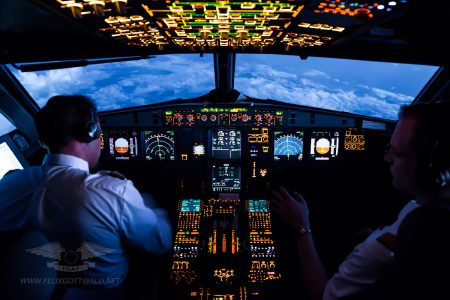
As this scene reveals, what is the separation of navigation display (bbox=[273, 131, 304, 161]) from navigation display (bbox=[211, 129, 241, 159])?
1.00ft

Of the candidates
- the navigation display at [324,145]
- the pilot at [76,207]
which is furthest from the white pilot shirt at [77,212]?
the navigation display at [324,145]

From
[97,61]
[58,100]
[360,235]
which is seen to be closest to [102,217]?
[58,100]

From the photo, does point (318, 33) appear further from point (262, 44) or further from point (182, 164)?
point (182, 164)

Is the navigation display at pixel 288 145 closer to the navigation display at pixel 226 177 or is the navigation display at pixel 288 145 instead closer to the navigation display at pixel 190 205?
the navigation display at pixel 226 177

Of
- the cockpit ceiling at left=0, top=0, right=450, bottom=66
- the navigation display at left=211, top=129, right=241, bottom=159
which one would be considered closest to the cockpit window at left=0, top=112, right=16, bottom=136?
the cockpit ceiling at left=0, top=0, right=450, bottom=66

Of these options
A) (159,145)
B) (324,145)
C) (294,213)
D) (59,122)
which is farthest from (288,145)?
(59,122)

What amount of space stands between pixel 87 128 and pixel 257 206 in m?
1.62

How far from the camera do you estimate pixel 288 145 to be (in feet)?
8.70

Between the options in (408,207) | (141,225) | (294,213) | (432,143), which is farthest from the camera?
(294,213)

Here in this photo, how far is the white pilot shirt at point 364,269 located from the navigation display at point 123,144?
2002 mm

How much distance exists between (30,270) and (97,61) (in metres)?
1.95

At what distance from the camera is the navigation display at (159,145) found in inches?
104

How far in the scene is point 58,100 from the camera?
129cm

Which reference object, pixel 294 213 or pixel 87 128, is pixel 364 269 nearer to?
pixel 294 213
